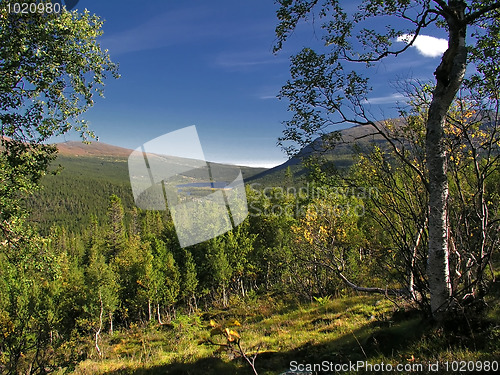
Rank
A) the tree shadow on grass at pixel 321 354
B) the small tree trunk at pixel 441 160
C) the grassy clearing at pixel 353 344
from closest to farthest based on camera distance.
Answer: the grassy clearing at pixel 353 344 → the small tree trunk at pixel 441 160 → the tree shadow on grass at pixel 321 354

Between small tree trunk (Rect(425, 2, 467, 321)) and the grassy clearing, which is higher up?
small tree trunk (Rect(425, 2, 467, 321))

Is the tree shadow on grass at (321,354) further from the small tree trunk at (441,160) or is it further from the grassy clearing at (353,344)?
the small tree trunk at (441,160)

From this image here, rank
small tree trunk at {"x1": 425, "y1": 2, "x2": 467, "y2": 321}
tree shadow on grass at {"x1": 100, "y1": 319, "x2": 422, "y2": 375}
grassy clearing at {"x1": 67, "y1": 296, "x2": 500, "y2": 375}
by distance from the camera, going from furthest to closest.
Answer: tree shadow on grass at {"x1": 100, "y1": 319, "x2": 422, "y2": 375} < small tree trunk at {"x1": 425, "y1": 2, "x2": 467, "y2": 321} < grassy clearing at {"x1": 67, "y1": 296, "x2": 500, "y2": 375}

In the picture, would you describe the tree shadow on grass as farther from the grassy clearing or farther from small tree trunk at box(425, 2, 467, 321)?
small tree trunk at box(425, 2, 467, 321)

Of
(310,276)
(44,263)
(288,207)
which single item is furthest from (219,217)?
(44,263)

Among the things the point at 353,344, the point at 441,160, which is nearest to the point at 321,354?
the point at 353,344

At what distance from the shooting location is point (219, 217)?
36094mm

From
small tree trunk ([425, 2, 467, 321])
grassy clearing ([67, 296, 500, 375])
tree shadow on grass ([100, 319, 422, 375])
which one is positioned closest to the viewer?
grassy clearing ([67, 296, 500, 375])

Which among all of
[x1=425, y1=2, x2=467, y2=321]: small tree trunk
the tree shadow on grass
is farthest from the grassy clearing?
[x1=425, y1=2, x2=467, y2=321]: small tree trunk

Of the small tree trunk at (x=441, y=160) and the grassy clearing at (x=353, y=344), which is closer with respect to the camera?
the grassy clearing at (x=353, y=344)

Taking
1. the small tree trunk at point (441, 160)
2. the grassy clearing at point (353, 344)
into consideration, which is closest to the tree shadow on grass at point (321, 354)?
the grassy clearing at point (353, 344)

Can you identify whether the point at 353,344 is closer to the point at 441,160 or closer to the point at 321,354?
the point at 321,354

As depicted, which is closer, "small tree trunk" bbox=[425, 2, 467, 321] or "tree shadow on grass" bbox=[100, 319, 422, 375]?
"small tree trunk" bbox=[425, 2, 467, 321]

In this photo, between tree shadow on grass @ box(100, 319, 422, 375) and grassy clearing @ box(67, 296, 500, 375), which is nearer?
grassy clearing @ box(67, 296, 500, 375)
